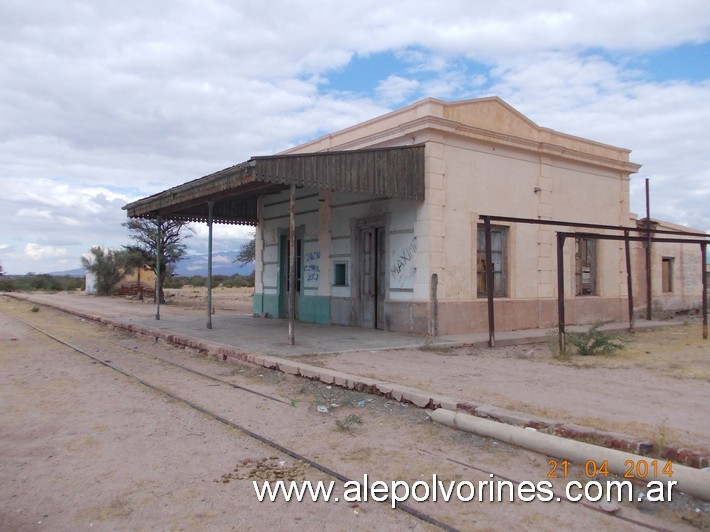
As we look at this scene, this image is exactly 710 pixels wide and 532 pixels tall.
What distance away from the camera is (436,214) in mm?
12914

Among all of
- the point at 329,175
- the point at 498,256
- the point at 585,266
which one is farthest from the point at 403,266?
the point at 585,266

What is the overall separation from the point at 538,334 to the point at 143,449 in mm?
10495

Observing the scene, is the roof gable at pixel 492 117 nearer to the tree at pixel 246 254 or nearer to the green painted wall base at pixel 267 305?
the green painted wall base at pixel 267 305

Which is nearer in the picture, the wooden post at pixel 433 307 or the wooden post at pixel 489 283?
the wooden post at pixel 489 283

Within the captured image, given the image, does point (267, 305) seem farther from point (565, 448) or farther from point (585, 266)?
point (565, 448)

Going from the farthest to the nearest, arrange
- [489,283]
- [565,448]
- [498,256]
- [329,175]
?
[498,256]
[489,283]
[329,175]
[565,448]

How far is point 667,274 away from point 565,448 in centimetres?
1909

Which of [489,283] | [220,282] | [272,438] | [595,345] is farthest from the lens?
[220,282]

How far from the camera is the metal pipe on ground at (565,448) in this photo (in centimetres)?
399

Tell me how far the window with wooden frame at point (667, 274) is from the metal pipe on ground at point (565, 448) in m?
18.1

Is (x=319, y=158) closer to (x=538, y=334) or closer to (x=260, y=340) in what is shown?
(x=260, y=340)

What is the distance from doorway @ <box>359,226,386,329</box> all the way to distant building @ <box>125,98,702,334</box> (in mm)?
40

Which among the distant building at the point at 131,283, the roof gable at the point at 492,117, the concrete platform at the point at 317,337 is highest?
the roof gable at the point at 492,117

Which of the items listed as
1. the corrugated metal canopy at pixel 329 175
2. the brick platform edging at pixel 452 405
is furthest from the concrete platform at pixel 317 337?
the corrugated metal canopy at pixel 329 175
